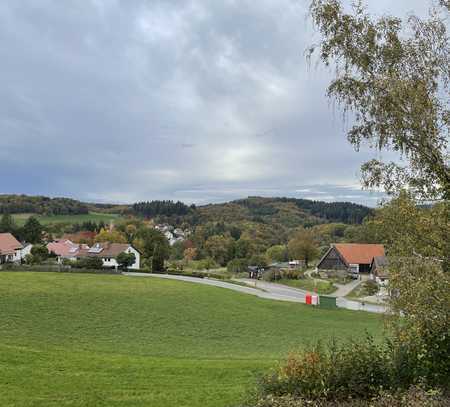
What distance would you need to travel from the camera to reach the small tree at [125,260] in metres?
62.6

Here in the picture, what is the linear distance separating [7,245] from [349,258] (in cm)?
5523

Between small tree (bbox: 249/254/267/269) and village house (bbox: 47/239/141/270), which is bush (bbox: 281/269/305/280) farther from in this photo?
village house (bbox: 47/239/141/270)

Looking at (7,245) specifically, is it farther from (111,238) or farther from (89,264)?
(111,238)

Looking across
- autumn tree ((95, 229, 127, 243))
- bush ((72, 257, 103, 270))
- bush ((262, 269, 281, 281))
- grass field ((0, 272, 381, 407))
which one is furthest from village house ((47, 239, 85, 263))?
bush ((262, 269, 281, 281))

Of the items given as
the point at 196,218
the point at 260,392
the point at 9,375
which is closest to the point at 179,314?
the point at 9,375

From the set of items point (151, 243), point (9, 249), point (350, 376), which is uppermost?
point (350, 376)

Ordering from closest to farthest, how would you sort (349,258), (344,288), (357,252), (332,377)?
(332,377), (344,288), (349,258), (357,252)

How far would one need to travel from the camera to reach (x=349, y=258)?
63188 mm

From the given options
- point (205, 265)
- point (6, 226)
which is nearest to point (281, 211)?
point (205, 265)

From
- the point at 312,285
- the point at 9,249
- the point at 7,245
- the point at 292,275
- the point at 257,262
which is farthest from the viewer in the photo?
the point at 257,262

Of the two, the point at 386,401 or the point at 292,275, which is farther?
the point at 292,275

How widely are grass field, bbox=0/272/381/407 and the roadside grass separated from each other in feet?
41.4

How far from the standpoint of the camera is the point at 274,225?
11962cm

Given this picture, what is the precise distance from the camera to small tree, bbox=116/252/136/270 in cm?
6259
